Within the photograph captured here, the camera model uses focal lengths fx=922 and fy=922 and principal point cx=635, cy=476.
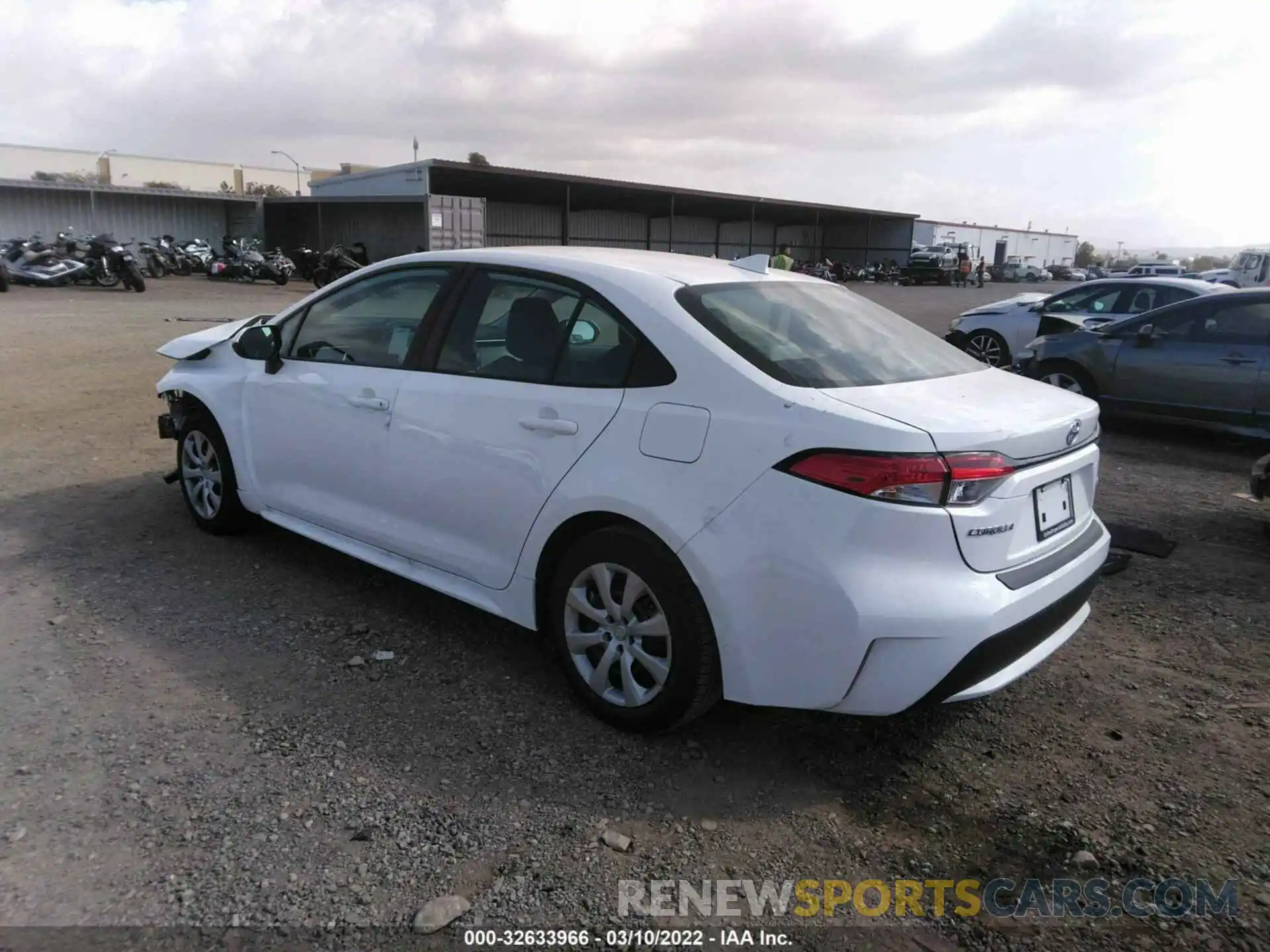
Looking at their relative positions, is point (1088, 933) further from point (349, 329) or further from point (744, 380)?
point (349, 329)

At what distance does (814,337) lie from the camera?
3.36 metres

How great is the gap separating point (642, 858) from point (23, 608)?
10.6ft

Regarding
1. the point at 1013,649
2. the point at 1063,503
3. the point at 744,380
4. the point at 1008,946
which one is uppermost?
the point at 744,380

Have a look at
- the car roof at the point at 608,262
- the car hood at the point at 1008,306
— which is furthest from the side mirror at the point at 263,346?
the car hood at the point at 1008,306

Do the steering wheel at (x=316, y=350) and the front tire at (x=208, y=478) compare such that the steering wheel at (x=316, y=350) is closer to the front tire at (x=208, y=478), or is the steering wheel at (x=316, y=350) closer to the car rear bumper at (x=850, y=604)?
the front tire at (x=208, y=478)

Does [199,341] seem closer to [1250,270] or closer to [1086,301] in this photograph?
[1086,301]

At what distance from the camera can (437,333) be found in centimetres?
388

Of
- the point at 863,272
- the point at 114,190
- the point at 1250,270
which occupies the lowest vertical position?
the point at 1250,270

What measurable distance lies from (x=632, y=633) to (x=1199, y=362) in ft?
24.7

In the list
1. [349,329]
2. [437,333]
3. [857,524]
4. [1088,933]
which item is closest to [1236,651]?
[1088,933]

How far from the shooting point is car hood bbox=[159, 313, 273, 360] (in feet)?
17.1

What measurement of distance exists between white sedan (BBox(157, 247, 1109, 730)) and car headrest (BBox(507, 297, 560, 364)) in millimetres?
12

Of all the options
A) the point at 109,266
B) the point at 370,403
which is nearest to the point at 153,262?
the point at 109,266

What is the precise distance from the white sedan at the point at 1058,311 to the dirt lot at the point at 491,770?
7.23 metres
